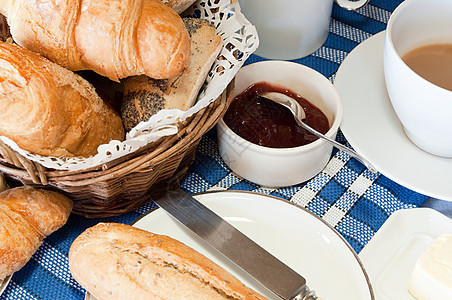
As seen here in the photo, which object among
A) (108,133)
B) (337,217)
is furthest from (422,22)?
(108,133)

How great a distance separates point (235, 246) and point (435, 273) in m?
0.34

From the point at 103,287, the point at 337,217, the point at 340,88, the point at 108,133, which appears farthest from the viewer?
the point at 340,88

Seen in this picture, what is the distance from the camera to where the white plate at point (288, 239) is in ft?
3.21

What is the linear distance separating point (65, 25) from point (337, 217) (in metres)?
0.63

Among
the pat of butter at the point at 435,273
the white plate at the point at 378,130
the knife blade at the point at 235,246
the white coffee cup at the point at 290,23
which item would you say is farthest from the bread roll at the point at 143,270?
the white coffee cup at the point at 290,23

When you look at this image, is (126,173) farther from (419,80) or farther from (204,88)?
(419,80)

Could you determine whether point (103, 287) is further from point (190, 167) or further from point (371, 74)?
point (371, 74)

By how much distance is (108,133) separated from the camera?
102 cm

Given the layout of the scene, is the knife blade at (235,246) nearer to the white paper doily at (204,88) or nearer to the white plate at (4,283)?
the white paper doily at (204,88)

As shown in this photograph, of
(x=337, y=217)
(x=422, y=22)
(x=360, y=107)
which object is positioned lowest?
(x=337, y=217)

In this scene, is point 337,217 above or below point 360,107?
below

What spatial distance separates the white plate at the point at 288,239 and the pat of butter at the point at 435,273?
0.09 metres

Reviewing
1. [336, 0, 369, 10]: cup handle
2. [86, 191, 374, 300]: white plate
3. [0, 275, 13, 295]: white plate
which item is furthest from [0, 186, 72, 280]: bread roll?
[336, 0, 369, 10]: cup handle

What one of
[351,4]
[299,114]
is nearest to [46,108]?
[299,114]
